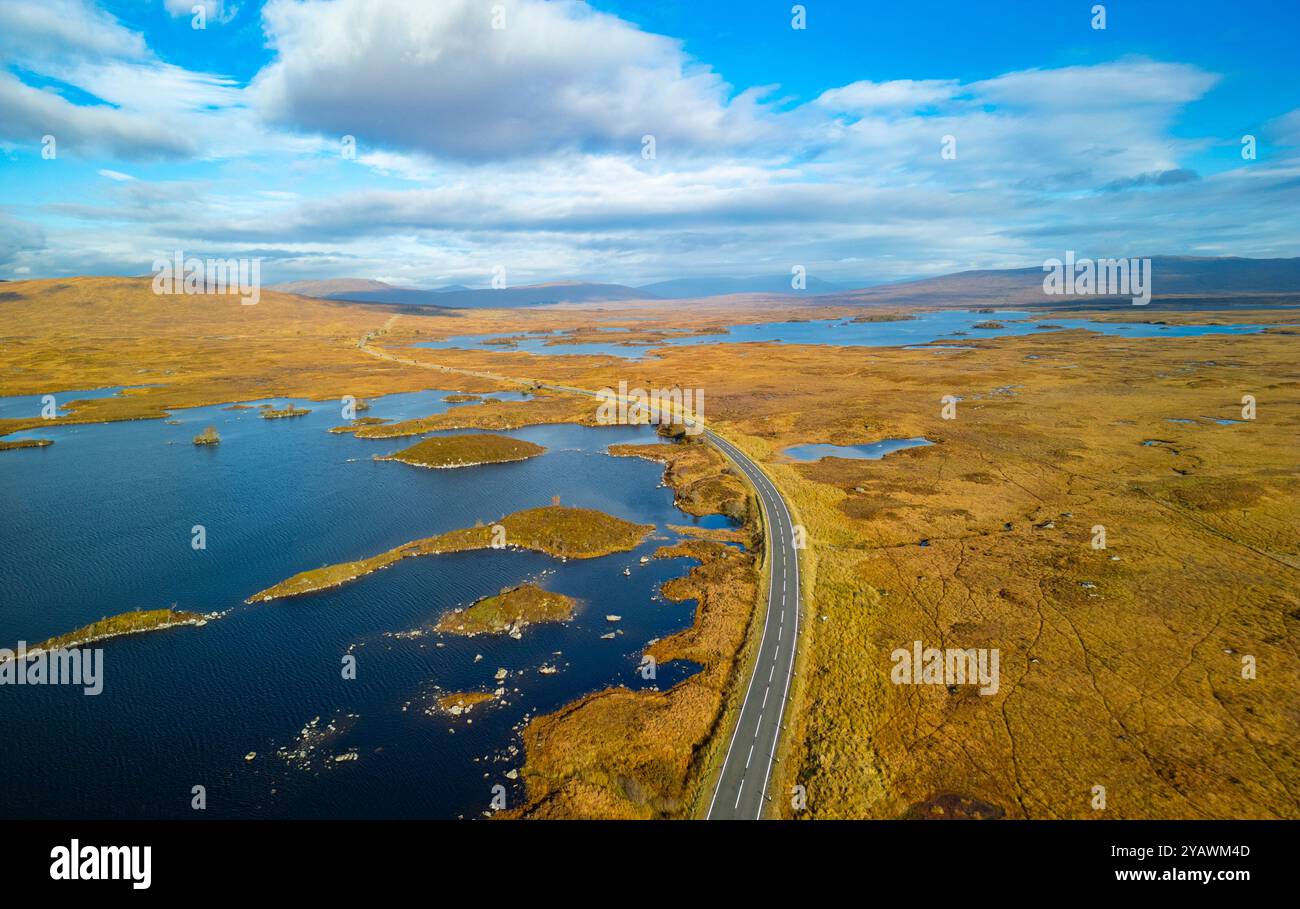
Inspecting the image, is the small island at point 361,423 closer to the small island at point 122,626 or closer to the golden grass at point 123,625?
the small island at point 122,626

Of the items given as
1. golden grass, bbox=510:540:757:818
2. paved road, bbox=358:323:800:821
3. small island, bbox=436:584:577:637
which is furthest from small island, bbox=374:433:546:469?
golden grass, bbox=510:540:757:818

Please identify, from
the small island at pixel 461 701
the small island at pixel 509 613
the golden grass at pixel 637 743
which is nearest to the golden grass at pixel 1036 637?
the golden grass at pixel 637 743

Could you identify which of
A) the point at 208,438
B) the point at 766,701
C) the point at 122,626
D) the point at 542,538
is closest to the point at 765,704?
the point at 766,701

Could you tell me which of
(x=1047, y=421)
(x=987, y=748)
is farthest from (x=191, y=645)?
(x=1047, y=421)

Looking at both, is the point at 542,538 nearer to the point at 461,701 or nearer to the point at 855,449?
the point at 461,701

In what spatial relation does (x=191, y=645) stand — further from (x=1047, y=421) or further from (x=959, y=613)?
(x=1047, y=421)
